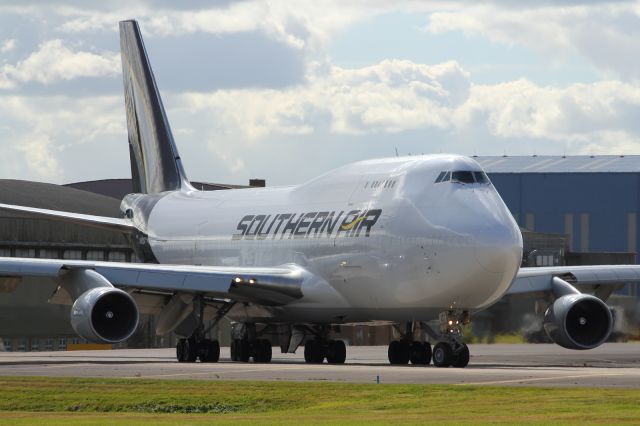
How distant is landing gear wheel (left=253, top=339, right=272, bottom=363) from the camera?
44.7 meters

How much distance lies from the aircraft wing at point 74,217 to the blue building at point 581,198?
46944mm

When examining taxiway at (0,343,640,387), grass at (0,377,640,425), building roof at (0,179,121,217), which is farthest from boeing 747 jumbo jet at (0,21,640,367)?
building roof at (0,179,121,217)

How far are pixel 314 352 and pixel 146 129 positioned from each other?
596 inches

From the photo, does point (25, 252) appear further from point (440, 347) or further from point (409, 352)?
point (440, 347)

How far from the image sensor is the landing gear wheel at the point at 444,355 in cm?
3722

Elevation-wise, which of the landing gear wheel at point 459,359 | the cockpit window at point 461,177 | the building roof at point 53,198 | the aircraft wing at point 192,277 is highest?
the building roof at point 53,198

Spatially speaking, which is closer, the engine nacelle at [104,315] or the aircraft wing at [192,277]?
the engine nacelle at [104,315]

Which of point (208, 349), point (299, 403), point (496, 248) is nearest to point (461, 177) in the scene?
point (496, 248)

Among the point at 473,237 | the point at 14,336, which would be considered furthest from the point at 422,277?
the point at 14,336

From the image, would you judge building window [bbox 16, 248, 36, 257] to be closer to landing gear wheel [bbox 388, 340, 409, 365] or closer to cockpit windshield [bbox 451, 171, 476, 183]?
landing gear wheel [bbox 388, 340, 409, 365]

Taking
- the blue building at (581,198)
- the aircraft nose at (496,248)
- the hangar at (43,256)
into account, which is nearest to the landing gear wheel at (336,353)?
the aircraft nose at (496,248)

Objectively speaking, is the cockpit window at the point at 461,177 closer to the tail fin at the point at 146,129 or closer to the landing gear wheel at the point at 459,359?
the landing gear wheel at the point at 459,359

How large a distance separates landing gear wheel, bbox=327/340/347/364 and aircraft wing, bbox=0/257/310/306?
1866mm

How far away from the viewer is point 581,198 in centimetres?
9862
